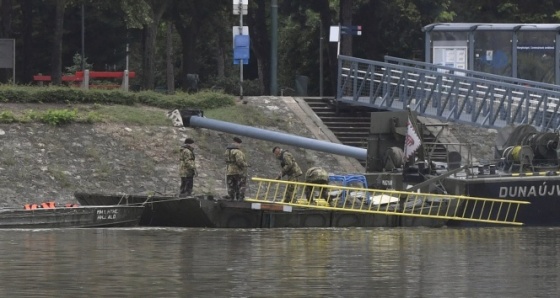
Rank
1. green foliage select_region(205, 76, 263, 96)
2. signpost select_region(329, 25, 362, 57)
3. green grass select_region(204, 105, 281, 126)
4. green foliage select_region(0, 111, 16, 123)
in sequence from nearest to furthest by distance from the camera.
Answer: green foliage select_region(0, 111, 16, 123), green grass select_region(204, 105, 281, 126), signpost select_region(329, 25, 362, 57), green foliage select_region(205, 76, 263, 96)

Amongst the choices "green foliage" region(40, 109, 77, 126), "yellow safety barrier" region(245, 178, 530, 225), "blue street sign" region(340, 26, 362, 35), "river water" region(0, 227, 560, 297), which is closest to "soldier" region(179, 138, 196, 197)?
"yellow safety barrier" region(245, 178, 530, 225)

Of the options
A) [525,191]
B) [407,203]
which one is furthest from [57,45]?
[525,191]

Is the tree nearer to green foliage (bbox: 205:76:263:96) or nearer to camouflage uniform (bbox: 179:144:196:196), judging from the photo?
green foliage (bbox: 205:76:263:96)

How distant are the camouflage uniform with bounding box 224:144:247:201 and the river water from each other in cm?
183

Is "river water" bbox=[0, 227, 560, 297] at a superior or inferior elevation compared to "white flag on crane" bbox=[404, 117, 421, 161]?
inferior

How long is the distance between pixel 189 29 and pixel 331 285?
3483cm

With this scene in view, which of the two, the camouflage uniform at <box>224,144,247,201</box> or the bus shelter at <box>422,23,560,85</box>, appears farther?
the bus shelter at <box>422,23,560,85</box>

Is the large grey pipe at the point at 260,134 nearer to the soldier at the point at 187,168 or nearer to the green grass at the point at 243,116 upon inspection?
the green grass at the point at 243,116

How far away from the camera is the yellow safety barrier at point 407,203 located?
1294 inches

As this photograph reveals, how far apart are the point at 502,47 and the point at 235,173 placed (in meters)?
13.7

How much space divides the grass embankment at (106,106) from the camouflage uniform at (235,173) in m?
8.83

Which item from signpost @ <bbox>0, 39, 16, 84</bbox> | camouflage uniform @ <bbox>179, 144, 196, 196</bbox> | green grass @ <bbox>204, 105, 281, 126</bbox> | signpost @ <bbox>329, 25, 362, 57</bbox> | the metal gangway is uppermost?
signpost @ <bbox>329, 25, 362, 57</bbox>

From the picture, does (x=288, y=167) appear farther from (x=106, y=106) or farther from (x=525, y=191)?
(x=106, y=106)

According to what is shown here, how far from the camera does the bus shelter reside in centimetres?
4419
